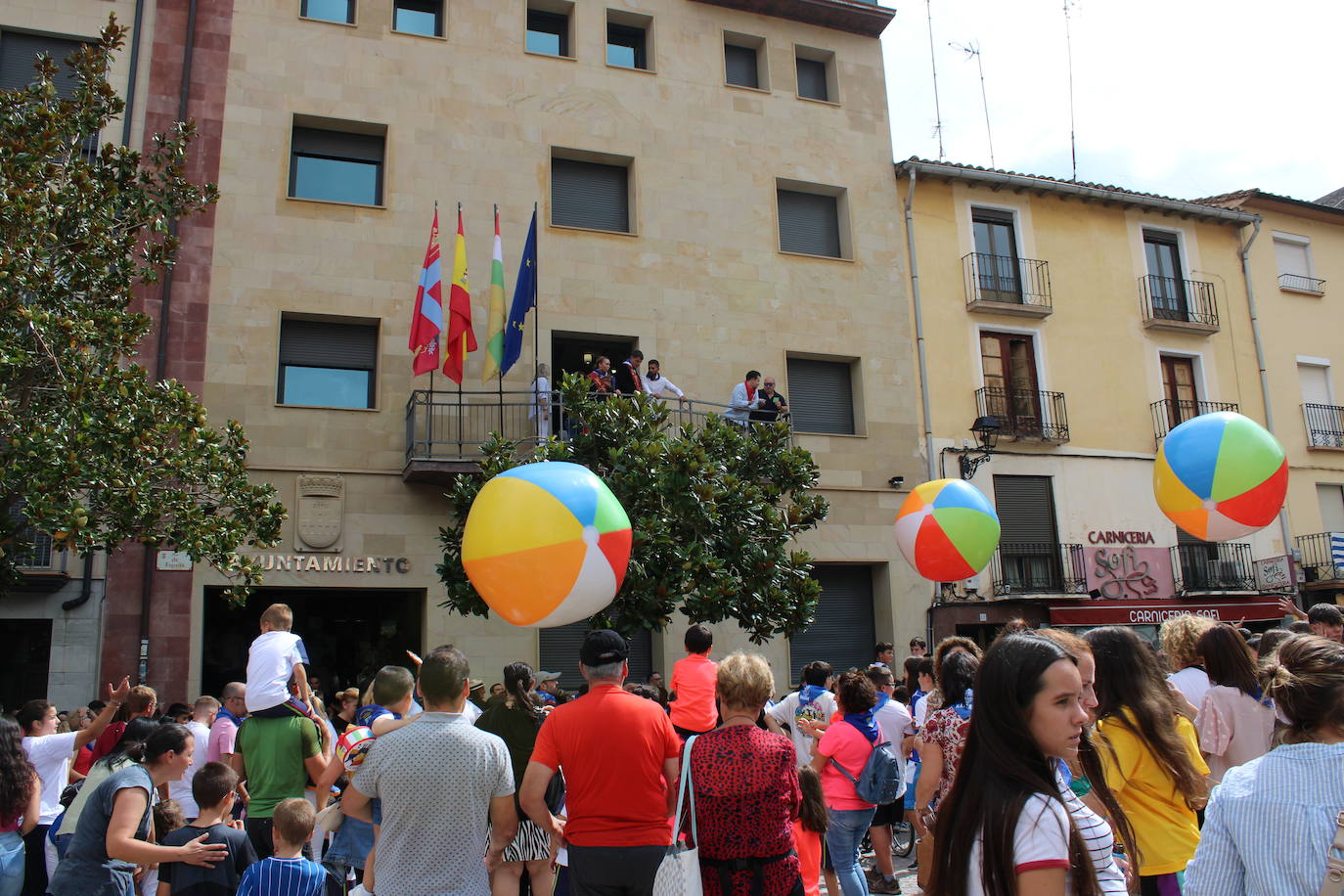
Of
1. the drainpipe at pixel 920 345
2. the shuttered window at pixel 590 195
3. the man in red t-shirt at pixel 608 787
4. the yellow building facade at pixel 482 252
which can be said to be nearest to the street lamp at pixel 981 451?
the drainpipe at pixel 920 345

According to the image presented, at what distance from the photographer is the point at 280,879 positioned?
4953 mm

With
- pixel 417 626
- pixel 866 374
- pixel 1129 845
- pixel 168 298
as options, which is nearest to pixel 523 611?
pixel 1129 845

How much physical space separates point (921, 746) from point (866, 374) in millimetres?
13010

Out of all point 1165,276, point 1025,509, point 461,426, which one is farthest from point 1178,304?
point 461,426

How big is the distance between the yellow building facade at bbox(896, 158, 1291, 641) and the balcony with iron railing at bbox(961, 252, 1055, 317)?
3 cm

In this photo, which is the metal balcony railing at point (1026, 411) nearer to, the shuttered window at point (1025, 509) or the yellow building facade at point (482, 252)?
the shuttered window at point (1025, 509)

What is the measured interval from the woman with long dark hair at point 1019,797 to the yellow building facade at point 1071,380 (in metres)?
15.4

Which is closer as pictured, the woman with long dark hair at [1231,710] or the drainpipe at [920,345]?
the woman with long dark hair at [1231,710]

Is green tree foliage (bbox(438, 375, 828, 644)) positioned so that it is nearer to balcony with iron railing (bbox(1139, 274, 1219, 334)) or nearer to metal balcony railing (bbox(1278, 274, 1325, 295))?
balcony with iron railing (bbox(1139, 274, 1219, 334))

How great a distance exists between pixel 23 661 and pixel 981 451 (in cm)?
1486

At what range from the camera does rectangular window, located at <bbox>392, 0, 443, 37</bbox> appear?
56.6 ft

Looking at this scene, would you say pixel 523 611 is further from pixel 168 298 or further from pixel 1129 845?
pixel 168 298

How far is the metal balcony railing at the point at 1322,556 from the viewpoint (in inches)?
808

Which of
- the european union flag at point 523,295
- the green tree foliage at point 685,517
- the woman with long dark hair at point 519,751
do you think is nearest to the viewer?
the woman with long dark hair at point 519,751
